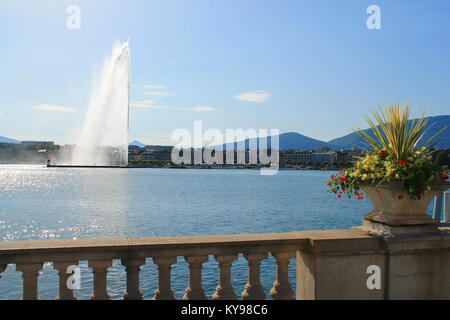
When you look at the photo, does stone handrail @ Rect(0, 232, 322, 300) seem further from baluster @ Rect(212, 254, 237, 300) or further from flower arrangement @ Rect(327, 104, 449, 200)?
flower arrangement @ Rect(327, 104, 449, 200)

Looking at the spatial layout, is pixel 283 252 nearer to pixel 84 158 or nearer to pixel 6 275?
pixel 6 275

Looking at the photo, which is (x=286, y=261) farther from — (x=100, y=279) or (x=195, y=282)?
(x=100, y=279)

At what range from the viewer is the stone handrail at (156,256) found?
15.7 feet

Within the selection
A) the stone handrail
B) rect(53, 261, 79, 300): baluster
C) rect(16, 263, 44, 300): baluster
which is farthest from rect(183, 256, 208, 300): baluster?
rect(16, 263, 44, 300): baluster

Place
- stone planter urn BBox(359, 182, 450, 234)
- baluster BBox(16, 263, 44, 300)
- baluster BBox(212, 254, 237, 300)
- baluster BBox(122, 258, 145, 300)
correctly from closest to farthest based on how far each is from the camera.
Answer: baluster BBox(16, 263, 44, 300), baluster BBox(122, 258, 145, 300), baluster BBox(212, 254, 237, 300), stone planter urn BBox(359, 182, 450, 234)

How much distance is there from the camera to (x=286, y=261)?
221 inches

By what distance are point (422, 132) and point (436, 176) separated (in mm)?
758

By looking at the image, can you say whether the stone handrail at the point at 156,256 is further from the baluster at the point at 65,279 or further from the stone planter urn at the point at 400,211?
the stone planter urn at the point at 400,211

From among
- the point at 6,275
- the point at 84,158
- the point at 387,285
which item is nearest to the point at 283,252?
the point at 387,285

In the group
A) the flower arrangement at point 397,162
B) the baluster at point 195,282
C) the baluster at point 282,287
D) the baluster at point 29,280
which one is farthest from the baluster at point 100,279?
the flower arrangement at point 397,162

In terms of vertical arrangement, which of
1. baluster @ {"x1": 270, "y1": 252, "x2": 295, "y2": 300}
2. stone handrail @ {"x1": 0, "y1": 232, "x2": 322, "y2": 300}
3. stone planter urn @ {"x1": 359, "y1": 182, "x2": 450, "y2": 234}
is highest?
stone planter urn @ {"x1": 359, "y1": 182, "x2": 450, "y2": 234}

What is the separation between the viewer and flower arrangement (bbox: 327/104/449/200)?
5477 millimetres

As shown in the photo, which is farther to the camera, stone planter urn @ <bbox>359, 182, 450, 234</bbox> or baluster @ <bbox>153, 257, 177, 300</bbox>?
stone planter urn @ <bbox>359, 182, 450, 234</bbox>
